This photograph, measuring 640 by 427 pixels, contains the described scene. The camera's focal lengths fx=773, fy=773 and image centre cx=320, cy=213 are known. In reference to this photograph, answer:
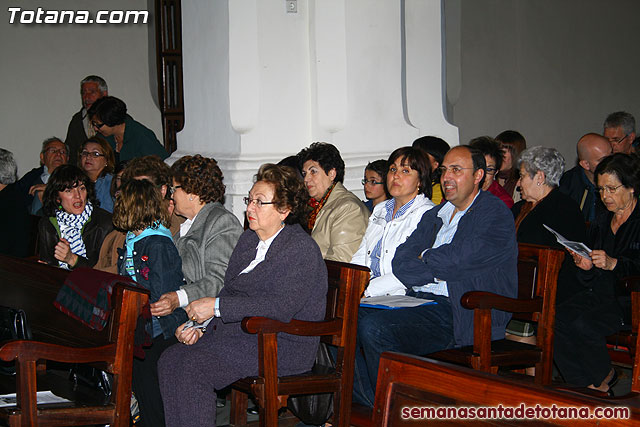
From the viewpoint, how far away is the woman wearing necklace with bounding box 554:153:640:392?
3.88 meters

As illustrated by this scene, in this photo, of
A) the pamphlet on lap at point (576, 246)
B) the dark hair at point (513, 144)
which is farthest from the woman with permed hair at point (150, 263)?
the dark hair at point (513, 144)

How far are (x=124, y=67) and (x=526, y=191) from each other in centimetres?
520

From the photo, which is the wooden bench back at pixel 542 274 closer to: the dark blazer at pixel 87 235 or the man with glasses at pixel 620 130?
the dark blazer at pixel 87 235

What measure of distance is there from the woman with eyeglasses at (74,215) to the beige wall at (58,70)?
338 centimetres

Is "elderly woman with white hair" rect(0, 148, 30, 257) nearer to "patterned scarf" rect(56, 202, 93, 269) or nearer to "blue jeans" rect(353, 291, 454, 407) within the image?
"patterned scarf" rect(56, 202, 93, 269)

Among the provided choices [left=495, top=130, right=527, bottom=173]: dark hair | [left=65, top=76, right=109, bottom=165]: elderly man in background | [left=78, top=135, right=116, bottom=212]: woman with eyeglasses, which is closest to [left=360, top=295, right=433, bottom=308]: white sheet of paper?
[left=495, top=130, right=527, bottom=173]: dark hair

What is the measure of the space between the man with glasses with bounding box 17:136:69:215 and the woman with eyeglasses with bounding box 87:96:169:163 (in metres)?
0.64

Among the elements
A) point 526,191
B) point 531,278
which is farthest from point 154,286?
point 526,191

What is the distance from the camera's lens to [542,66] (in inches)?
402

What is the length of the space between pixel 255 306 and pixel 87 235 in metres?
1.75

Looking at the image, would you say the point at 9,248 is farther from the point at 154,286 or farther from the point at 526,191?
the point at 526,191

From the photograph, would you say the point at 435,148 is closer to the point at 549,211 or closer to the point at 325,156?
the point at 325,156

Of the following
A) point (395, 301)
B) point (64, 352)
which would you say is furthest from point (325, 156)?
point (64, 352)

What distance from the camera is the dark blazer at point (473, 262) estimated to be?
350 centimetres
